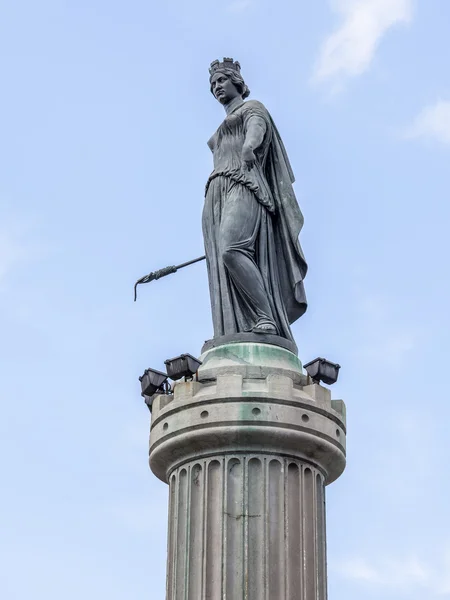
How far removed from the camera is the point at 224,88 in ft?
60.7

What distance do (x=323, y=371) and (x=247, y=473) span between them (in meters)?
1.83

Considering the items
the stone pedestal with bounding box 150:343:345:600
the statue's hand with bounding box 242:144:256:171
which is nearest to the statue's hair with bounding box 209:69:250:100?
the statue's hand with bounding box 242:144:256:171

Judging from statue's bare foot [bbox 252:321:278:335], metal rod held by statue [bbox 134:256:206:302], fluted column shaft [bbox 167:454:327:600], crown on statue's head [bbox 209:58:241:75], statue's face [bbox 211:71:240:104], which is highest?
crown on statue's head [bbox 209:58:241:75]

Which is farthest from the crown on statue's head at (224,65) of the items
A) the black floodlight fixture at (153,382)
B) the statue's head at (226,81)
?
the black floodlight fixture at (153,382)

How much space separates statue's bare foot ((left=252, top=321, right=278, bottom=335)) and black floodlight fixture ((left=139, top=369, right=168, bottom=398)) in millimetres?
1411

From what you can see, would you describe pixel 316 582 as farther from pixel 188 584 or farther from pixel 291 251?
pixel 291 251

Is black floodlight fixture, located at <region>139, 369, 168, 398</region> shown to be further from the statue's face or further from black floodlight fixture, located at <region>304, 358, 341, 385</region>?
the statue's face

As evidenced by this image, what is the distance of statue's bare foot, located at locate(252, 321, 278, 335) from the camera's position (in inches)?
655

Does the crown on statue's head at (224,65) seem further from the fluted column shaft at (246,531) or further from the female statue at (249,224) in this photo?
the fluted column shaft at (246,531)

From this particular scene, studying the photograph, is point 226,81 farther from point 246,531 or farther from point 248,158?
point 246,531

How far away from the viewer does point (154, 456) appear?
52.7 ft

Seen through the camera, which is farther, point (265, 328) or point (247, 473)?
point (265, 328)

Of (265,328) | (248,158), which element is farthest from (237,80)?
(265,328)

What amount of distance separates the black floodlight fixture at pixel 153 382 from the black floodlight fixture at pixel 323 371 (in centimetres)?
195
